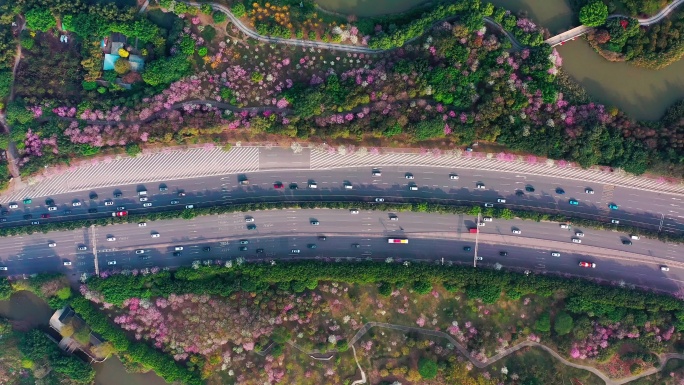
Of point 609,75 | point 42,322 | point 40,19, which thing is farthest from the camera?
point 42,322

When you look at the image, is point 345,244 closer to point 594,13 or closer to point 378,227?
point 378,227

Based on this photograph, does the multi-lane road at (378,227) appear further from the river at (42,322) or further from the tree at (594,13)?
the tree at (594,13)

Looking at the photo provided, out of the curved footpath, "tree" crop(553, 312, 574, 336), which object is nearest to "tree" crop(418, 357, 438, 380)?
the curved footpath

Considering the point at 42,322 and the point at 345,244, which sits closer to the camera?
the point at 345,244

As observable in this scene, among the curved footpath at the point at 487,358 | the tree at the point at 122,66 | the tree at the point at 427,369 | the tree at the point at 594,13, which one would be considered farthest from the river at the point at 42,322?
the tree at the point at 594,13

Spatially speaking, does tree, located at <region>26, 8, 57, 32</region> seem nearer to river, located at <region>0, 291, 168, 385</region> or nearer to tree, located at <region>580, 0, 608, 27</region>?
river, located at <region>0, 291, 168, 385</region>

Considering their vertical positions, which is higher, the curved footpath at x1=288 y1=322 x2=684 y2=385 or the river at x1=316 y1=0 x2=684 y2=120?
the river at x1=316 y1=0 x2=684 y2=120

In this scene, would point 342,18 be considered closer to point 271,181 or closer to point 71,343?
point 271,181

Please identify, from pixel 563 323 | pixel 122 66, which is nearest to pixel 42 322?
pixel 122 66
